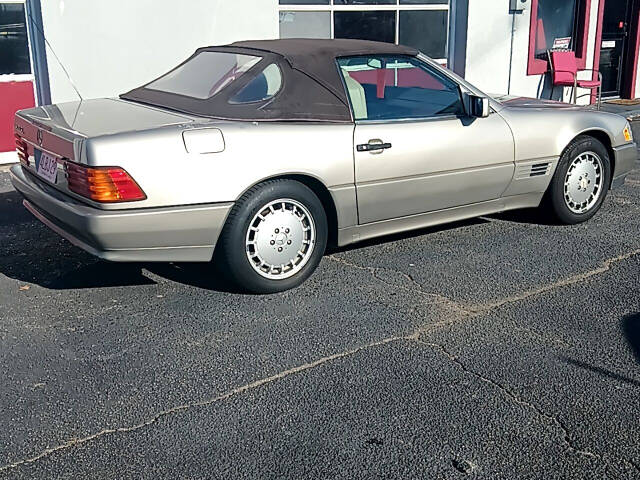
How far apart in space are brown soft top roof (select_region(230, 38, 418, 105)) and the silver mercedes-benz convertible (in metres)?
0.01

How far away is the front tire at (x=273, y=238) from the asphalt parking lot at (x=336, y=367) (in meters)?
0.13

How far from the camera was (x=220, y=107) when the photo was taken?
4594 millimetres

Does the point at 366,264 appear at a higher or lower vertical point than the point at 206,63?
lower

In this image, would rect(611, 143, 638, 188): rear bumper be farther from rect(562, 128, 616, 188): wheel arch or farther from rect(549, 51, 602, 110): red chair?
rect(549, 51, 602, 110): red chair

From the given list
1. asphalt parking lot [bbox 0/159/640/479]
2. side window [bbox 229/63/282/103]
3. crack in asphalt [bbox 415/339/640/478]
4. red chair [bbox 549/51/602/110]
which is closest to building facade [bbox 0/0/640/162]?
red chair [bbox 549/51/602/110]

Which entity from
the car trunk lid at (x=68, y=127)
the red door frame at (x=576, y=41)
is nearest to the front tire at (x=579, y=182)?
the car trunk lid at (x=68, y=127)

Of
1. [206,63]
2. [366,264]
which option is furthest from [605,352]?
[206,63]

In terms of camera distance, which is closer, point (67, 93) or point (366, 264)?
point (366, 264)

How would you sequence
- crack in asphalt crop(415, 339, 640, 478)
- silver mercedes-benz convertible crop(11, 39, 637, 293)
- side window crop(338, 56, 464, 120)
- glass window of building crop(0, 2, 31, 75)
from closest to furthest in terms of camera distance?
1. crack in asphalt crop(415, 339, 640, 478)
2. silver mercedes-benz convertible crop(11, 39, 637, 293)
3. side window crop(338, 56, 464, 120)
4. glass window of building crop(0, 2, 31, 75)

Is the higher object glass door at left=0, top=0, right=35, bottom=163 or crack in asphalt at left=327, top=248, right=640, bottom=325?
glass door at left=0, top=0, right=35, bottom=163

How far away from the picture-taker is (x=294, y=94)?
4.69 metres

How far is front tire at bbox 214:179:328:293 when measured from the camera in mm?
4391

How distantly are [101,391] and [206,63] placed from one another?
265 cm

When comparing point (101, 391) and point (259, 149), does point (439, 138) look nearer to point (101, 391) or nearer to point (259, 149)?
point (259, 149)
